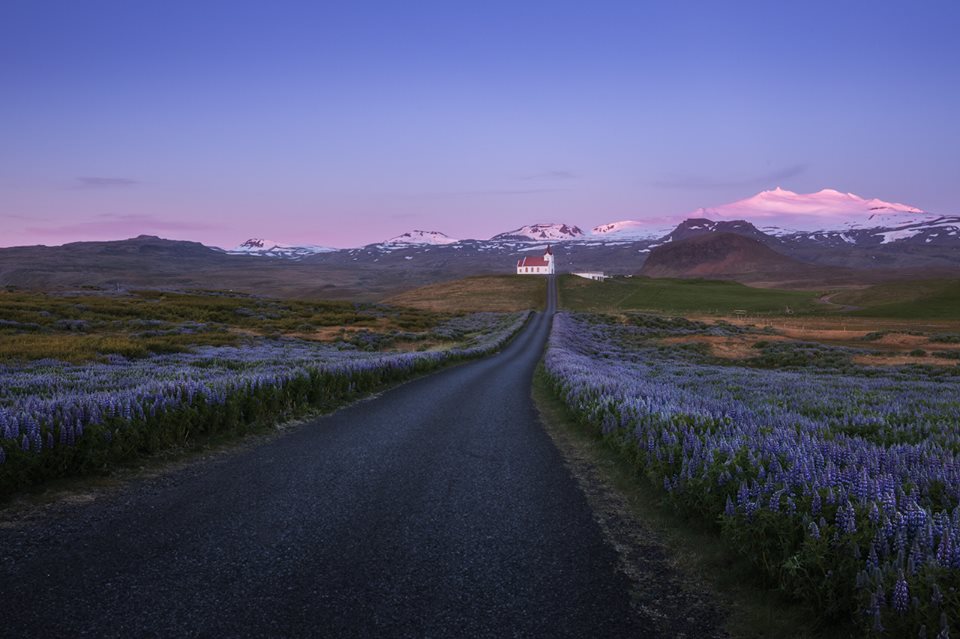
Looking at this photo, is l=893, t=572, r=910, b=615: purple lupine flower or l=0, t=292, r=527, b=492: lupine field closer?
l=893, t=572, r=910, b=615: purple lupine flower

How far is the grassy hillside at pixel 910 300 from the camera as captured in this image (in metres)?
93.8

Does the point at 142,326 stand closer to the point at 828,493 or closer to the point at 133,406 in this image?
the point at 133,406

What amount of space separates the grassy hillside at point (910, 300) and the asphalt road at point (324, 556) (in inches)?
4255

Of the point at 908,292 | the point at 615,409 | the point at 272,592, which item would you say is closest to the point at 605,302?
the point at 908,292

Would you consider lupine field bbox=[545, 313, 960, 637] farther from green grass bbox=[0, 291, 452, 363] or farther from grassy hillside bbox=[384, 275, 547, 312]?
grassy hillside bbox=[384, 275, 547, 312]

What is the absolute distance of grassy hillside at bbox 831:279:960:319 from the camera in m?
93.8

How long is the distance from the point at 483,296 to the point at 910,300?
8795cm

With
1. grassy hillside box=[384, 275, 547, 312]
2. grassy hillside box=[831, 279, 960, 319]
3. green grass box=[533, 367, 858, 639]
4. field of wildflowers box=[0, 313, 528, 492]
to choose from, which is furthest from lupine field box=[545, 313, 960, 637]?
grassy hillside box=[384, 275, 547, 312]

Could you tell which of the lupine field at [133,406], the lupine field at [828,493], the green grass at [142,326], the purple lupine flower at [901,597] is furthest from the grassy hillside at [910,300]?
the purple lupine flower at [901,597]

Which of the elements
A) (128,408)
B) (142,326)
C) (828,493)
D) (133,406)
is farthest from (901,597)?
(142,326)

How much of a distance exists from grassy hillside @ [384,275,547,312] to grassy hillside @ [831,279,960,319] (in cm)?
6428

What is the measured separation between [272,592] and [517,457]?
616 cm

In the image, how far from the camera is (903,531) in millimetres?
4059

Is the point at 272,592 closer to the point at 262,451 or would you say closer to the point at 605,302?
the point at 262,451
